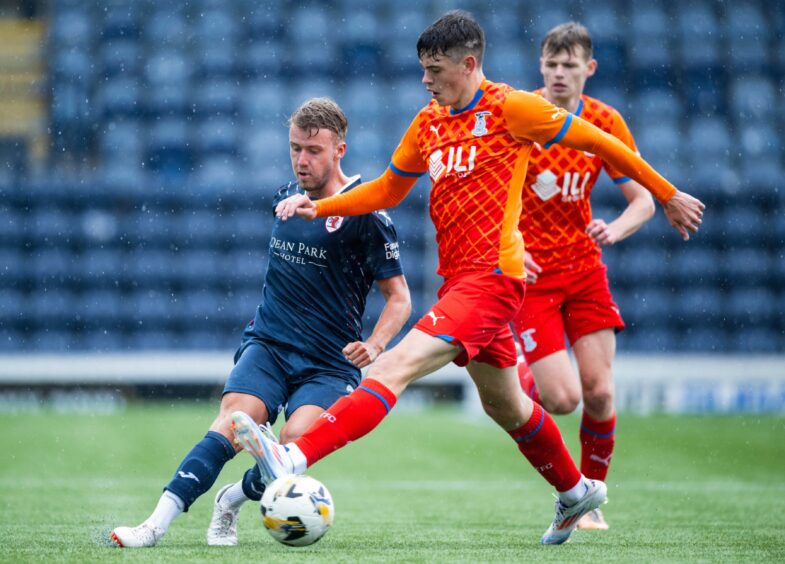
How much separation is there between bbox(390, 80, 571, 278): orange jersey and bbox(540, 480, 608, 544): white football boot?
1.14 metres

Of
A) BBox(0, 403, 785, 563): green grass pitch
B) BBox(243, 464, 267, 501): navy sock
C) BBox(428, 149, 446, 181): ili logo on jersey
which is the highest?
BBox(428, 149, 446, 181): ili logo on jersey

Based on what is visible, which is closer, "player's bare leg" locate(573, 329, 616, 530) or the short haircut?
the short haircut

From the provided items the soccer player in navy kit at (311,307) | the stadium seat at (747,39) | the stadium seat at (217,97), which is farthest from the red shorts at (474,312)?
the stadium seat at (747,39)

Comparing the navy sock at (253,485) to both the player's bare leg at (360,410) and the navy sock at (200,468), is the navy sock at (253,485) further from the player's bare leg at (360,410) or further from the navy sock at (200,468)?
the player's bare leg at (360,410)

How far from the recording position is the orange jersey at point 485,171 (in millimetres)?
4762

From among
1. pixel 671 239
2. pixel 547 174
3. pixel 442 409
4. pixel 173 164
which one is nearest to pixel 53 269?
pixel 173 164

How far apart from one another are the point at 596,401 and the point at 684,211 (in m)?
1.60

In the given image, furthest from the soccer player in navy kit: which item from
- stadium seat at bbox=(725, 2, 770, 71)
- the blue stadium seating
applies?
stadium seat at bbox=(725, 2, 770, 71)

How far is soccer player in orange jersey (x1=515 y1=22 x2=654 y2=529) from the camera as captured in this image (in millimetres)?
6117

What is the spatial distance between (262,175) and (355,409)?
45.7 feet

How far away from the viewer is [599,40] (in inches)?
765

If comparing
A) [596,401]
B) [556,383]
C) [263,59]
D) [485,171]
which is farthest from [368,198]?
[263,59]

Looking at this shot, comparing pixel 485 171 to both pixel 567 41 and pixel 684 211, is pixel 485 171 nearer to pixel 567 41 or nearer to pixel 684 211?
pixel 684 211

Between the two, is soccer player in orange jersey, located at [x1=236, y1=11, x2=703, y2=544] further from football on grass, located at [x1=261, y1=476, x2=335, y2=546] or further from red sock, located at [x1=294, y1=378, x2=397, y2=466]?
football on grass, located at [x1=261, y1=476, x2=335, y2=546]
